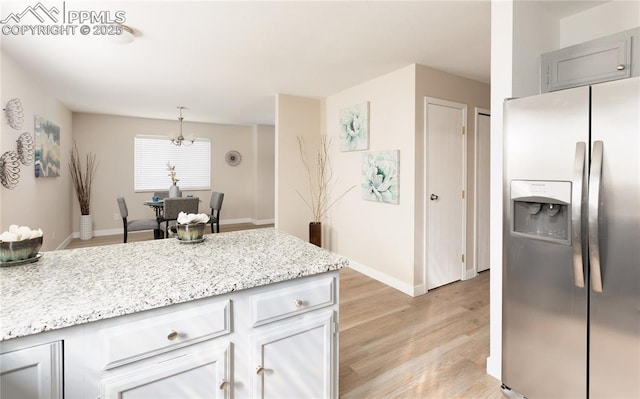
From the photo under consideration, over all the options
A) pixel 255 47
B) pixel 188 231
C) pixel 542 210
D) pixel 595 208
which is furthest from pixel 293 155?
pixel 595 208

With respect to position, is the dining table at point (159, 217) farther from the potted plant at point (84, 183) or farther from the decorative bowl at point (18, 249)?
the decorative bowl at point (18, 249)

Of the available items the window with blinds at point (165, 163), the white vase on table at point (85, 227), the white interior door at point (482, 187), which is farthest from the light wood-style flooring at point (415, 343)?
the white vase on table at point (85, 227)

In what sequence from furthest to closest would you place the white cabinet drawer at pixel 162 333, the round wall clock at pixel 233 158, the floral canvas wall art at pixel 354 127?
the round wall clock at pixel 233 158, the floral canvas wall art at pixel 354 127, the white cabinet drawer at pixel 162 333

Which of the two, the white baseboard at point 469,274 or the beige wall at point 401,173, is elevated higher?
the beige wall at point 401,173

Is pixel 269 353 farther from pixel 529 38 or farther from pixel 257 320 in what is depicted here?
pixel 529 38

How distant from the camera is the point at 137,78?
3.79 meters

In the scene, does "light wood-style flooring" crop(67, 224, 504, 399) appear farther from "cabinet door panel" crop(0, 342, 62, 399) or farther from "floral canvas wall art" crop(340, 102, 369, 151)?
"floral canvas wall art" crop(340, 102, 369, 151)

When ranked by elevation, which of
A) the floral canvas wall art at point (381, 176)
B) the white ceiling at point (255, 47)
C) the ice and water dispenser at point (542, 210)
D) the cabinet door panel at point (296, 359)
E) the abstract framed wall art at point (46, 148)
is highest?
the white ceiling at point (255, 47)

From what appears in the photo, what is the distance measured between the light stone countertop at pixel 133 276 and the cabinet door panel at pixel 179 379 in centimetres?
23

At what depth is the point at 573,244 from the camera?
1482 millimetres

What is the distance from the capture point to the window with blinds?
21.8 ft

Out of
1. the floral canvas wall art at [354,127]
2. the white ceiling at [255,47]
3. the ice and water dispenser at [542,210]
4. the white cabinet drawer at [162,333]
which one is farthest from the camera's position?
the floral canvas wall art at [354,127]

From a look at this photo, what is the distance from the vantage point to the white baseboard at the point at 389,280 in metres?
3.35

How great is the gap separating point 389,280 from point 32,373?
324 cm
